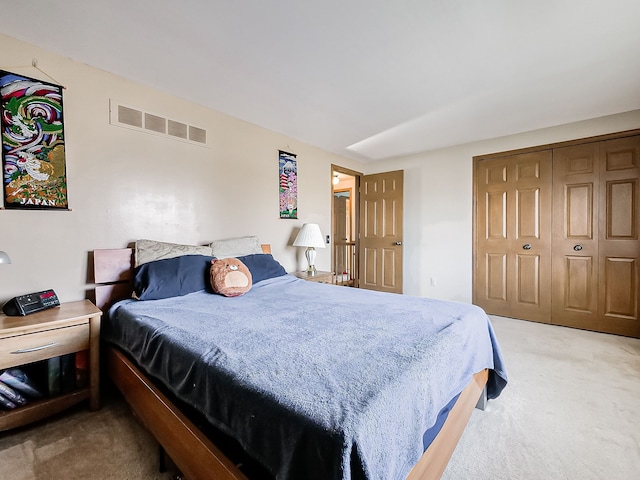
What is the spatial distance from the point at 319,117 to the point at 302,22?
1.33 m

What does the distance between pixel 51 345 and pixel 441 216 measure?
4364 mm

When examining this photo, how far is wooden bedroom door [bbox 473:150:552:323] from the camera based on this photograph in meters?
3.41

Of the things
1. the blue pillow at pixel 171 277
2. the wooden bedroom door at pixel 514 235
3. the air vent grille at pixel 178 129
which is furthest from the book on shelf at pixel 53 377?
the wooden bedroom door at pixel 514 235

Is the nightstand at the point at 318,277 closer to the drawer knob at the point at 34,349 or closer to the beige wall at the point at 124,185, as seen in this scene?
the beige wall at the point at 124,185

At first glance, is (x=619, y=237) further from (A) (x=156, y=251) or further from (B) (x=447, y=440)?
(A) (x=156, y=251)

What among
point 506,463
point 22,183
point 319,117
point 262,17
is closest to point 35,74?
point 22,183

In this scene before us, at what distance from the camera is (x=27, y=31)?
5.70 ft

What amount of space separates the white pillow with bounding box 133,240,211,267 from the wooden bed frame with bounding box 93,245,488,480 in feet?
2.17

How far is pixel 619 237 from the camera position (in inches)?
118

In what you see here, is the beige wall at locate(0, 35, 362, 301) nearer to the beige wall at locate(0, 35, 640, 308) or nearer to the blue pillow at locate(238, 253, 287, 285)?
the beige wall at locate(0, 35, 640, 308)

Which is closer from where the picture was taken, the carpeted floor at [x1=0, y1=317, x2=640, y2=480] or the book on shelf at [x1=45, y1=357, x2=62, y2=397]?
the carpeted floor at [x1=0, y1=317, x2=640, y2=480]

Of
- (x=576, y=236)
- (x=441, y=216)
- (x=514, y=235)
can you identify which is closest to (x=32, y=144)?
(x=441, y=216)

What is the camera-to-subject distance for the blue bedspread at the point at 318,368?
0.73 meters

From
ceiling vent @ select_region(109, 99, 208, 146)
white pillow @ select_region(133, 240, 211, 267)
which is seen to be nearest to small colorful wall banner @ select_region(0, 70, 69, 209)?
ceiling vent @ select_region(109, 99, 208, 146)
